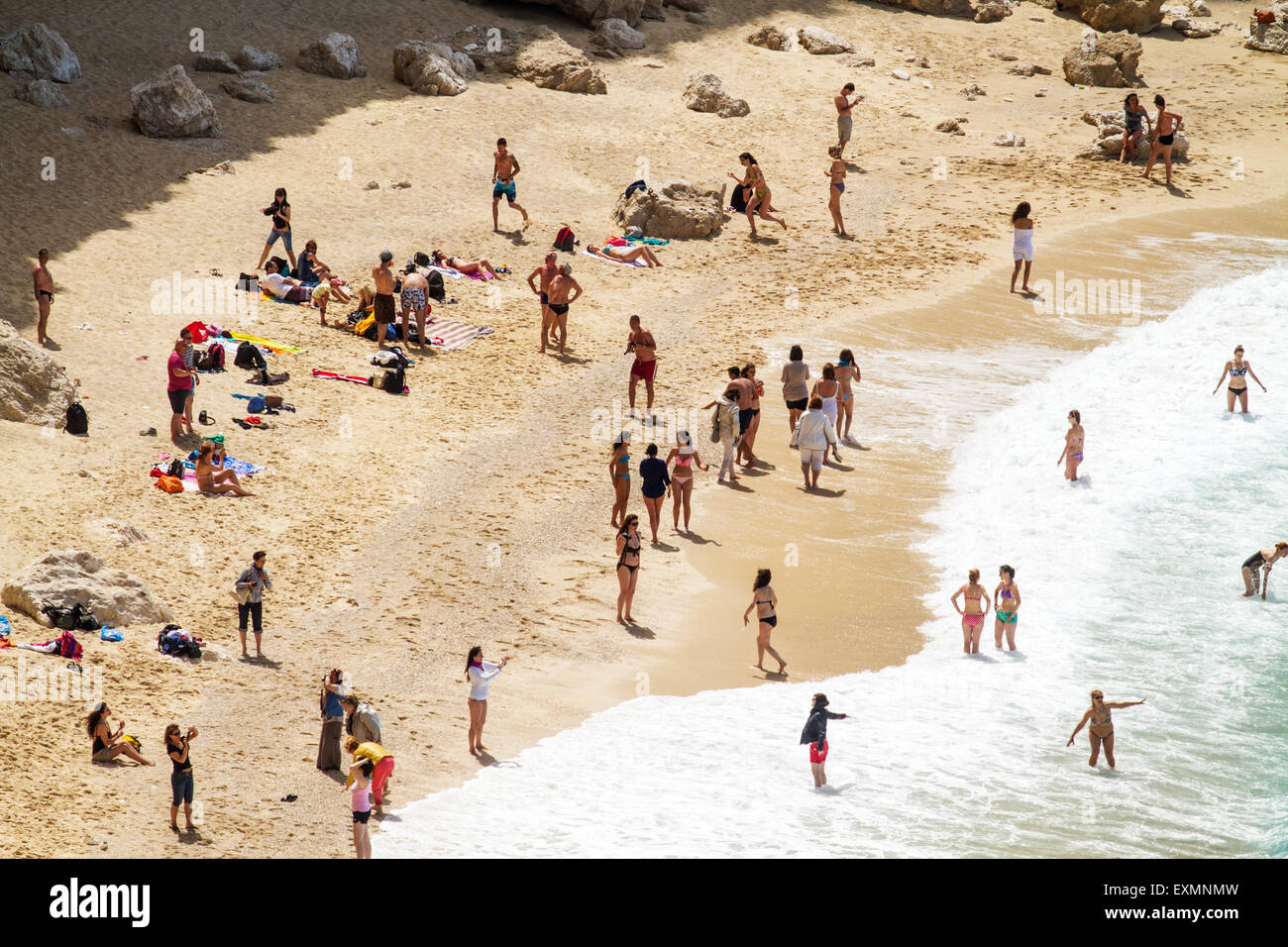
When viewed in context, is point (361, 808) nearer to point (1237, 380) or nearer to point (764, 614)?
point (764, 614)

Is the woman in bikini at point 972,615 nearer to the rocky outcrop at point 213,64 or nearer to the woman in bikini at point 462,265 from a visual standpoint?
the woman in bikini at point 462,265

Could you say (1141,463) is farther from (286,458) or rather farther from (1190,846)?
(286,458)

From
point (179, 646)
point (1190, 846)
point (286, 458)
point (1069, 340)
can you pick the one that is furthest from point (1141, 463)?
point (179, 646)

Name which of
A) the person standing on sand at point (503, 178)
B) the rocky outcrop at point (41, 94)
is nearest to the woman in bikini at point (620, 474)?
the person standing on sand at point (503, 178)

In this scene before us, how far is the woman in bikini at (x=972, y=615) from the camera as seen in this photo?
13953mm

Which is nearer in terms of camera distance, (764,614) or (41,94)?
(764,614)

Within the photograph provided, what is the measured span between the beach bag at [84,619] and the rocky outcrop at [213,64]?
17999 millimetres

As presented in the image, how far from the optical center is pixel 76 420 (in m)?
15.9

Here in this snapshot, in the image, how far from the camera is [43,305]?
17.8m

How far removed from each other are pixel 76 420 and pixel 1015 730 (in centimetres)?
1091

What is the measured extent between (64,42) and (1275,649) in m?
23.4

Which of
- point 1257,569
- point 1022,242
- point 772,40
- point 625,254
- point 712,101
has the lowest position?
point 1257,569

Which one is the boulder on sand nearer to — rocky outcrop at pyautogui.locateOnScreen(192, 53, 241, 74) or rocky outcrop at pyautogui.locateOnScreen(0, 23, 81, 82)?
rocky outcrop at pyautogui.locateOnScreen(0, 23, 81, 82)

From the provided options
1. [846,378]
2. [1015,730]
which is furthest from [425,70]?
[1015,730]
